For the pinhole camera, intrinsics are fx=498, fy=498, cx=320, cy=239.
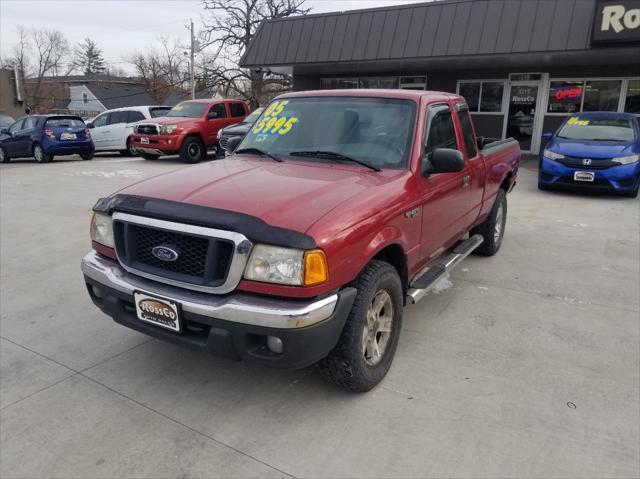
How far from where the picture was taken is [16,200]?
8945 mm

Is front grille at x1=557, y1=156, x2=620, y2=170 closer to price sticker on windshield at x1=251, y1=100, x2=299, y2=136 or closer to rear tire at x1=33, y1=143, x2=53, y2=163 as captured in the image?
price sticker on windshield at x1=251, y1=100, x2=299, y2=136

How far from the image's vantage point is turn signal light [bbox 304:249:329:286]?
2.44 metres

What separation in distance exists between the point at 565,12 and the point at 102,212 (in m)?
14.5

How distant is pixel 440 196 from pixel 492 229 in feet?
7.01

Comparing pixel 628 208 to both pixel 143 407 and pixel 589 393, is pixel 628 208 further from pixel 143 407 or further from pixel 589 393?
pixel 143 407

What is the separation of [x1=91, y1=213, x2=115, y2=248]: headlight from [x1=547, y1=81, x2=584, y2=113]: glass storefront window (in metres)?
16.4

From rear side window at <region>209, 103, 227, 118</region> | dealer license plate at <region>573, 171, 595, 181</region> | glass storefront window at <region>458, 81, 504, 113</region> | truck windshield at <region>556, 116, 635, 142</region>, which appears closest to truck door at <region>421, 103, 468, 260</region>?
dealer license plate at <region>573, 171, 595, 181</region>

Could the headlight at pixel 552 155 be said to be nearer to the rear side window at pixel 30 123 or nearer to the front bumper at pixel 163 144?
the front bumper at pixel 163 144

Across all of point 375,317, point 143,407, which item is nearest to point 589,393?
point 375,317

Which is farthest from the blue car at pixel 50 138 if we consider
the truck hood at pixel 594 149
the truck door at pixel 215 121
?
the truck hood at pixel 594 149

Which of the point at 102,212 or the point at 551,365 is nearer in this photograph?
the point at 102,212

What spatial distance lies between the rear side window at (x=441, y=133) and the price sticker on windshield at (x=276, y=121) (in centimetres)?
106

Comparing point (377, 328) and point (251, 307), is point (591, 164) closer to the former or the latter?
point (377, 328)

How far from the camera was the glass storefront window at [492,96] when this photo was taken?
55.5 ft
